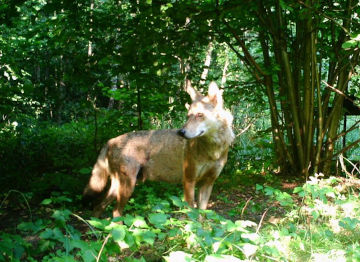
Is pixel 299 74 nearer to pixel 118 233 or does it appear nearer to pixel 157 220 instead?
pixel 157 220

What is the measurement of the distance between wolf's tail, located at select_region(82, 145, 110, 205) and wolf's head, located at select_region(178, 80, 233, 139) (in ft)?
5.91

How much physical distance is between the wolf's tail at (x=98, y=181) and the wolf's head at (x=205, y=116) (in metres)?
1.80

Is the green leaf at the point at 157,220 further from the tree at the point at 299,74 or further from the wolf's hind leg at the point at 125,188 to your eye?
the tree at the point at 299,74

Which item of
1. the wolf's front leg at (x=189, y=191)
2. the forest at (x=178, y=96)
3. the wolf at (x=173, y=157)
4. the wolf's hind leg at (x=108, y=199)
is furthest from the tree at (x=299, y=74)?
the wolf's hind leg at (x=108, y=199)

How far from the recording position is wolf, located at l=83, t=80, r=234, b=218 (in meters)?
4.93

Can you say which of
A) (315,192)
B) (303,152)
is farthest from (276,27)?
(315,192)

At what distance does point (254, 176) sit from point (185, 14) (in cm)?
458

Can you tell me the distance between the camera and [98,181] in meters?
5.83

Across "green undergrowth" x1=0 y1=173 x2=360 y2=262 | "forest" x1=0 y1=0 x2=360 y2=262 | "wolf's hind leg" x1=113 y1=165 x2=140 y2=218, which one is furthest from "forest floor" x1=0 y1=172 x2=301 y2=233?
"wolf's hind leg" x1=113 y1=165 x2=140 y2=218

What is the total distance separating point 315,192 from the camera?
3.87 m

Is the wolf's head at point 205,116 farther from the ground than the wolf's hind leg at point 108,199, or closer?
farther from the ground

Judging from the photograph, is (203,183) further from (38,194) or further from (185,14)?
(38,194)

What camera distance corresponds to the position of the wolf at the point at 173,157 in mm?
4930

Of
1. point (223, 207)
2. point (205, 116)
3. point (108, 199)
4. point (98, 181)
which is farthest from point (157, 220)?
point (223, 207)
